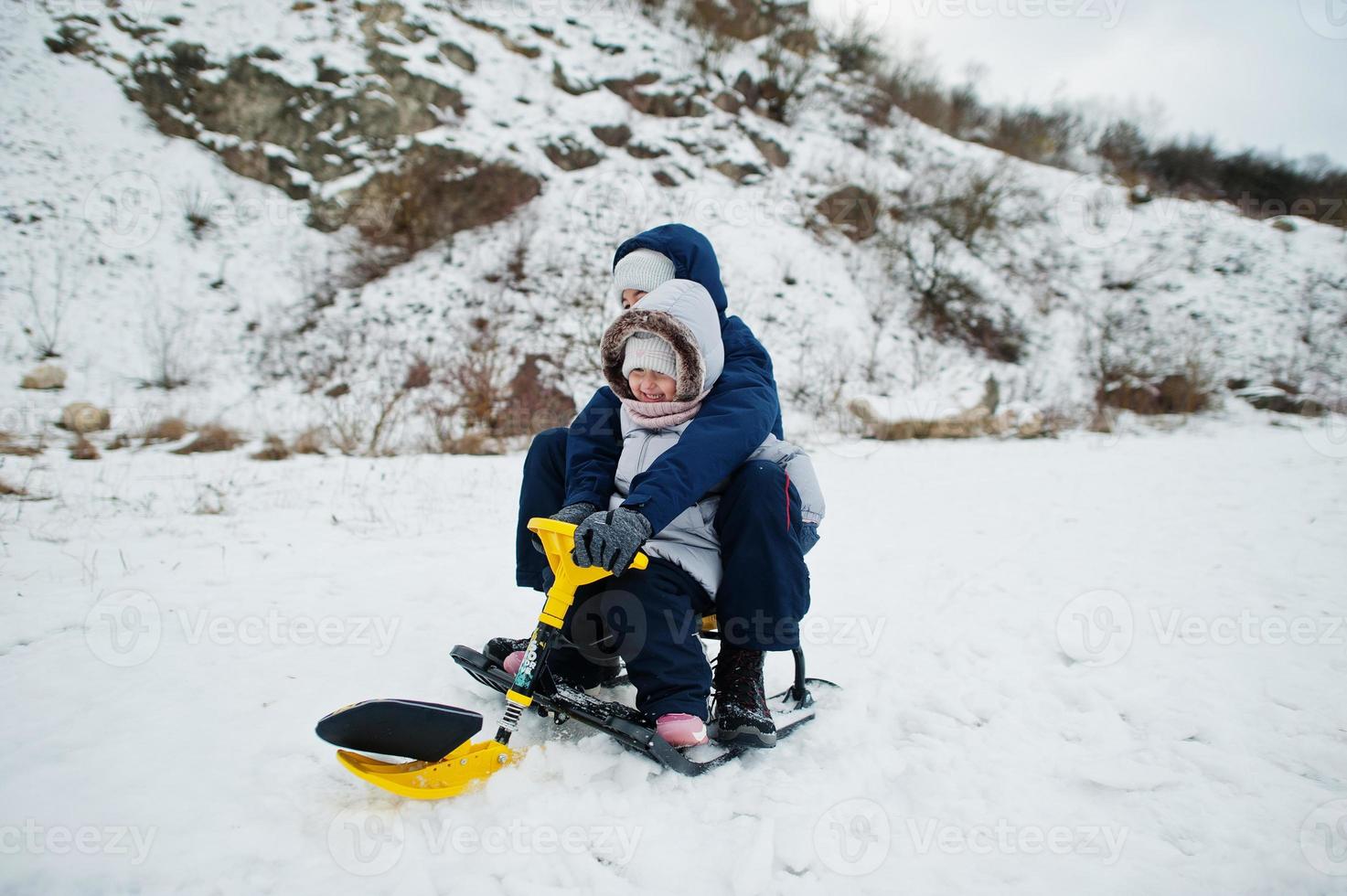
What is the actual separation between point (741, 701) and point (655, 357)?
3.13 feet

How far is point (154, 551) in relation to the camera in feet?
9.29

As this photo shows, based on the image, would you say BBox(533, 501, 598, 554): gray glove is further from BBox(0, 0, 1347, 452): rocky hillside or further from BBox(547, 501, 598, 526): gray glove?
BBox(0, 0, 1347, 452): rocky hillside

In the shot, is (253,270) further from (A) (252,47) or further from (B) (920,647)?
(B) (920,647)

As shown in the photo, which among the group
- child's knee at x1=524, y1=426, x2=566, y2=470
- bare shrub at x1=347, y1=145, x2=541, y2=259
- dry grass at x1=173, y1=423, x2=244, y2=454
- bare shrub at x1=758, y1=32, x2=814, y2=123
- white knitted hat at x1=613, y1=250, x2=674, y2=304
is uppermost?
bare shrub at x1=758, y1=32, x2=814, y2=123

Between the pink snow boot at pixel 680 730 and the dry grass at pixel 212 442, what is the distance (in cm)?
A: 576

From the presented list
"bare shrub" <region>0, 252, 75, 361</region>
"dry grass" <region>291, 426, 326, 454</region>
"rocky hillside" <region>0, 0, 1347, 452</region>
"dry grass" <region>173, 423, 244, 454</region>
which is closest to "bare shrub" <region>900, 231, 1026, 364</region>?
"rocky hillside" <region>0, 0, 1347, 452</region>

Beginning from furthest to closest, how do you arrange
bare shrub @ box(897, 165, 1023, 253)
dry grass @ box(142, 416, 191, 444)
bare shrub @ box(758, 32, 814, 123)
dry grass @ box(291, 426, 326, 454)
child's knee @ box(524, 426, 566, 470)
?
1. bare shrub @ box(758, 32, 814, 123)
2. bare shrub @ box(897, 165, 1023, 253)
3. dry grass @ box(142, 416, 191, 444)
4. dry grass @ box(291, 426, 326, 454)
5. child's knee @ box(524, 426, 566, 470)

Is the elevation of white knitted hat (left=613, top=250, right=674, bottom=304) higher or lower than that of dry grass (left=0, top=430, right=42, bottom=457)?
higher

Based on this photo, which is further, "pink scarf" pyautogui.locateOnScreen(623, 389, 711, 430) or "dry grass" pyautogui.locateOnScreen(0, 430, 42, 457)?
"dry grass" pyautogui.locateOnScreen(0, 430, 42, 457)

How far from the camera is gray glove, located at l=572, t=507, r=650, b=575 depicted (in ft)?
4.58

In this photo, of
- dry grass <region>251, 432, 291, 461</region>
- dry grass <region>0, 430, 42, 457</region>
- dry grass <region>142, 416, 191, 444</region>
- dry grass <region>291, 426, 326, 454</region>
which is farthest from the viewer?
dry grass <region>142, 416, 191, 444</region>

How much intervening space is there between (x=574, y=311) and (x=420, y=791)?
937 centimetres

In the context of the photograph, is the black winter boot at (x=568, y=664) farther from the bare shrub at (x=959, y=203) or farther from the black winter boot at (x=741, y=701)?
the bare shrub at (x=959, y=203)

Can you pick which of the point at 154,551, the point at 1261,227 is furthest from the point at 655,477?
the point at 1261,227
